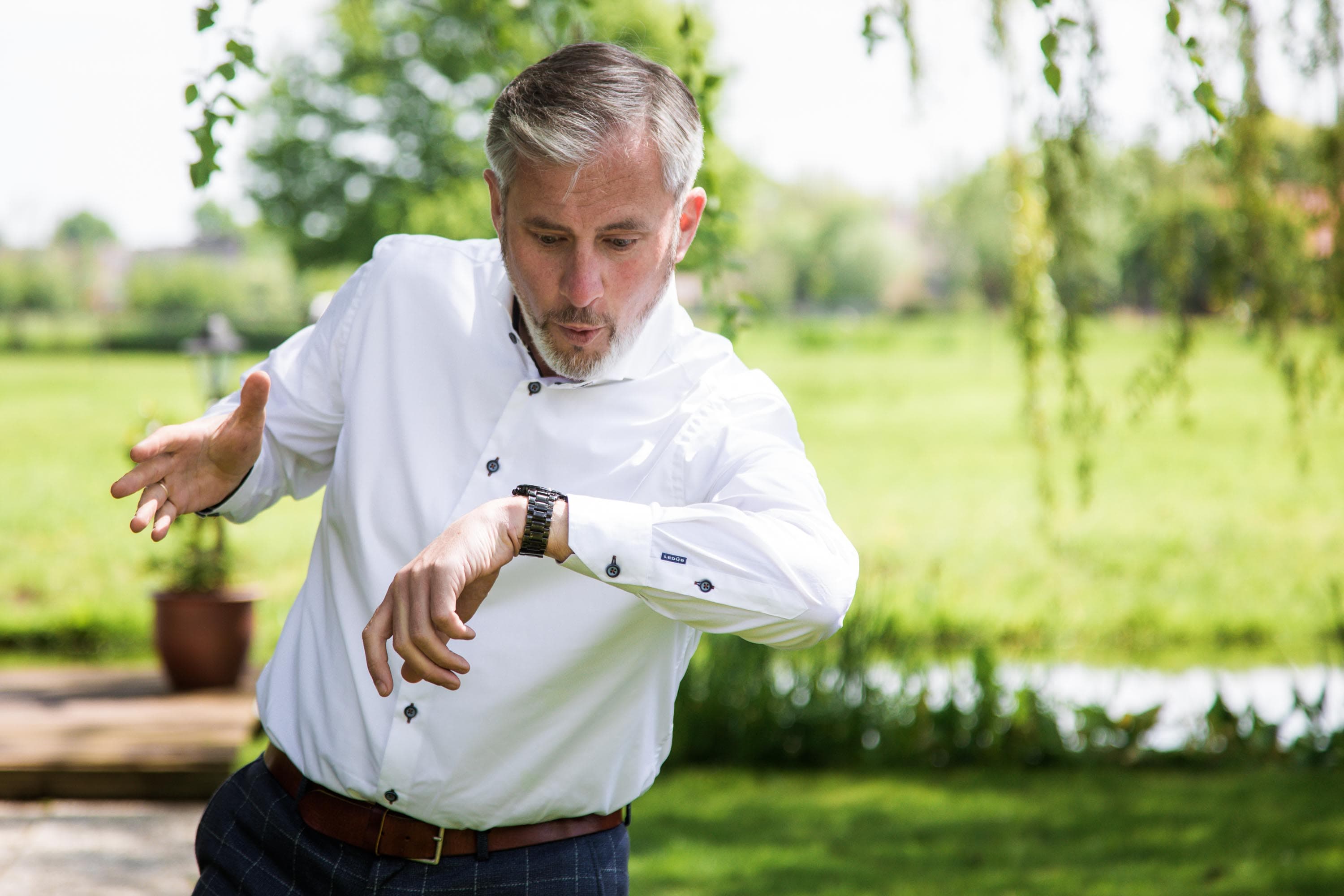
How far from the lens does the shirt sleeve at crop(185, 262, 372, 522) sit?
1.66 metres

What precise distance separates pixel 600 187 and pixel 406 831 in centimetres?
81

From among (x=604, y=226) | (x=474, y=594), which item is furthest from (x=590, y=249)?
(x=474, y=594)

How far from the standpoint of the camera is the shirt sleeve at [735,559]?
1.26 meters

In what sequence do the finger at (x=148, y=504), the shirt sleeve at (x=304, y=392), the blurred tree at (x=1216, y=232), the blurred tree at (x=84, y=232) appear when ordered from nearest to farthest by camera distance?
the finger at (x=148, y=504) < the shirt sleeve at (x=304, y=392) < the blurred tree at (x=1216, y=232) < the blurred tree at (x=84, y=232)

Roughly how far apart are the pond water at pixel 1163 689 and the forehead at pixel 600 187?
13.2 feet

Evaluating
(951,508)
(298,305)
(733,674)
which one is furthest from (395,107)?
(733,674)

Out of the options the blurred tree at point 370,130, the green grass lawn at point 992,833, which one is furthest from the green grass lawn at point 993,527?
the blurred tree at point 370,130

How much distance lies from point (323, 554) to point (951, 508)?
1037 centimetres

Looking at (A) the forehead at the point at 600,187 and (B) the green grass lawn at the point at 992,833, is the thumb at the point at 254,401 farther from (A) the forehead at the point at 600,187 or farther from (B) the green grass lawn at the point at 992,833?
(B) the green grass lawn at the point at 992,833

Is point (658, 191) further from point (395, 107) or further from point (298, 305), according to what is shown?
point (298, 305)

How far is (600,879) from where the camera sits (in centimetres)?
151

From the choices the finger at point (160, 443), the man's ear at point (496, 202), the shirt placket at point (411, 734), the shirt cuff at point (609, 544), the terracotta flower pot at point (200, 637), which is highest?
the man's ear at point (496, 202)

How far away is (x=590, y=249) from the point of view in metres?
1.43

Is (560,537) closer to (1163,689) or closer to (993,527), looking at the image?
(1163,689)
